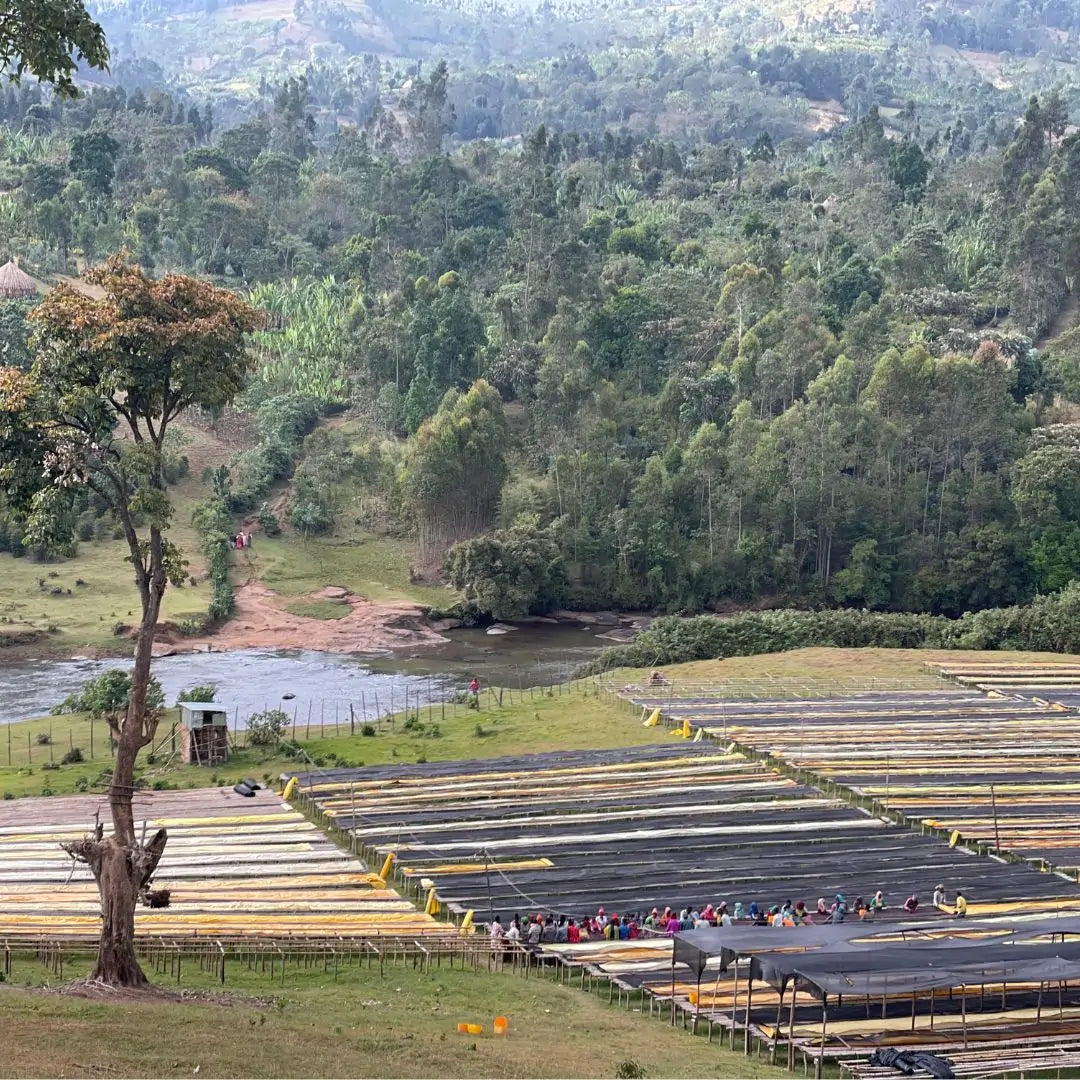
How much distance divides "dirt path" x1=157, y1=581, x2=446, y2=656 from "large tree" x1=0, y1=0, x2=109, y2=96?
1841 inches

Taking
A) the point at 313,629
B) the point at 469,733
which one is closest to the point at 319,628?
→ the point at 313,629

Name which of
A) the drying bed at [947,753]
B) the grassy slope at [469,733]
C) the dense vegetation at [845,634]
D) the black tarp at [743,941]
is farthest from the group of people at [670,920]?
the dense vegetation at [845,634]

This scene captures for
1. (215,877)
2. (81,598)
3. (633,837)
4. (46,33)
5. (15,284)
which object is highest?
(46,33)

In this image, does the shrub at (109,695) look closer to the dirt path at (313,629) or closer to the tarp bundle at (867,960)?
the dirt path at (313,629)

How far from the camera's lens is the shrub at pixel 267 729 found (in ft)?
153

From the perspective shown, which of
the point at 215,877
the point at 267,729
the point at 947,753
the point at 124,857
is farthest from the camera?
the point at 267,729

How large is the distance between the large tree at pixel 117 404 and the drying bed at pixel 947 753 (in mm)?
17019

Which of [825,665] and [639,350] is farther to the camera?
[639,350]

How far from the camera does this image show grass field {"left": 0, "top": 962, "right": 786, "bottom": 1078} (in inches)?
757

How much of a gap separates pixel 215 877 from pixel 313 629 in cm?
3701

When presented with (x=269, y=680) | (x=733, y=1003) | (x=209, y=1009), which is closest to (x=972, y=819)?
(x=733, y=1003)

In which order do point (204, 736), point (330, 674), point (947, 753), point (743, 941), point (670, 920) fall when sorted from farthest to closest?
point (330, 674), point (947, 753), point (204, 736), point (670, 920), point (743, 941)

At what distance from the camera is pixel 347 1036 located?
2142 cm

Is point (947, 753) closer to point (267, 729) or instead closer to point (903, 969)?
point (267, 729)
